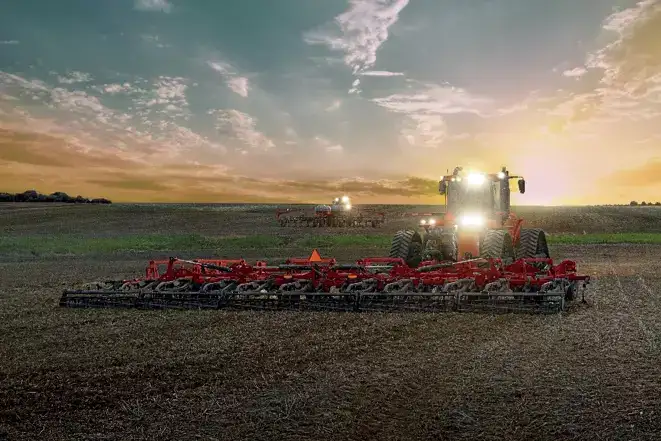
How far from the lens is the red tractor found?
1554 centimetres

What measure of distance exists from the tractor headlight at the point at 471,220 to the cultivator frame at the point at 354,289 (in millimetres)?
1622

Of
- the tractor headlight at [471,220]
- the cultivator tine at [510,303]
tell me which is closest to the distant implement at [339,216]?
the tractor headlight at [471,220]

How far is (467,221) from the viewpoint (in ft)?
50.8

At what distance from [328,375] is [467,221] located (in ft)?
28.4

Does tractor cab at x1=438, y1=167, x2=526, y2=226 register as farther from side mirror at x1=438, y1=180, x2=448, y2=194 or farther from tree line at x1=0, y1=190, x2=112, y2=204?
tree line at x1=0, y1=190, x2=112, y2=204

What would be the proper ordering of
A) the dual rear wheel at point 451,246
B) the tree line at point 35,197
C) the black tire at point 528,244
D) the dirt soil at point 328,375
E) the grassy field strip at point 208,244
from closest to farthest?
the dirt soil at point 328,375
the dual rear wheel at point 451,246
the black tire at point 528,244
the grassy field strip at point 208,244
the tree line at point 35,197

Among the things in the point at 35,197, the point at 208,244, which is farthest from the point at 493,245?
the point at 35,197

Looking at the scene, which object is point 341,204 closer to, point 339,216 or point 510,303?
point 339,216

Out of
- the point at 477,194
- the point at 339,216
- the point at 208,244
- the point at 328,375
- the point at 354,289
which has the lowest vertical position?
the point at 328,375

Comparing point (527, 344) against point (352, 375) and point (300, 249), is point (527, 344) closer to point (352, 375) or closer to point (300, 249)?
point (352, 375)

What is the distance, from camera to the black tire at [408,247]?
1631cm

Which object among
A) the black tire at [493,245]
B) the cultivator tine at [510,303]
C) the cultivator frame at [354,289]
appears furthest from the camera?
the black tire at [493,245]

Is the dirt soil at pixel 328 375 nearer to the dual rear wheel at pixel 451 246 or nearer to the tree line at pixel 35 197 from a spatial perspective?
the dual rear wheel at pixel 451 246

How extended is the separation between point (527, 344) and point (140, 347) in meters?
5.71
